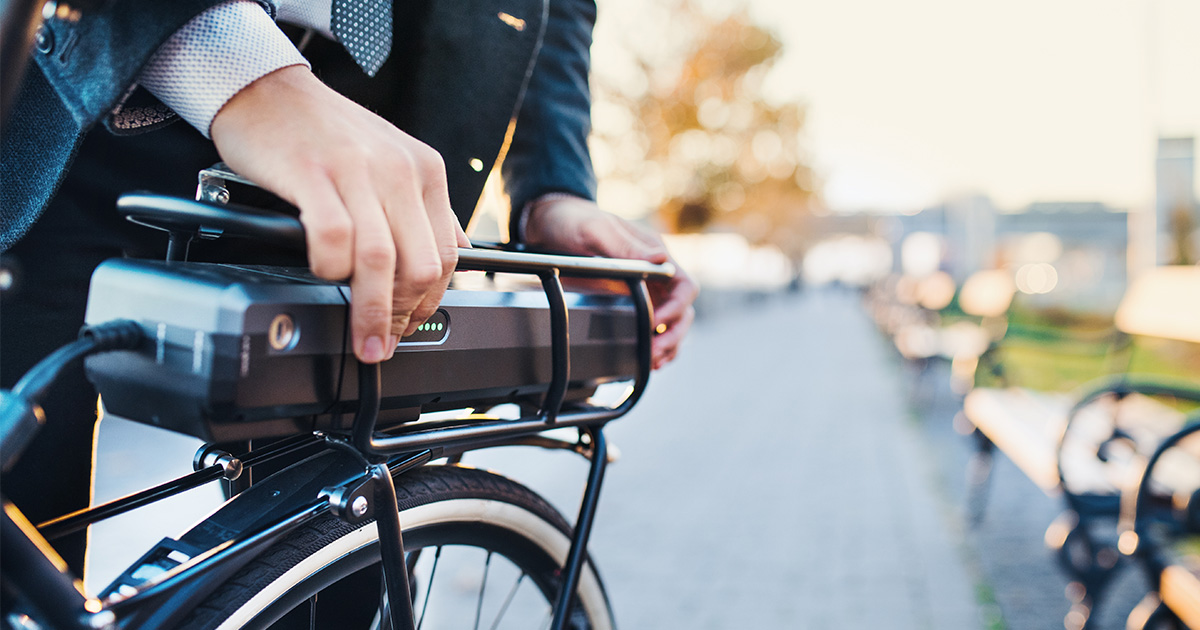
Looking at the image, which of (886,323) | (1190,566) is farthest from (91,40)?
(886,323)

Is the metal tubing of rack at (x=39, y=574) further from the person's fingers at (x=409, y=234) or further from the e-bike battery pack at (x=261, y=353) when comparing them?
the person's fingers at (x=409, y=234)

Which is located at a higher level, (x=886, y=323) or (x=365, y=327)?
(x=365, y=327)

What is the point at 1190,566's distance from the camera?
85.9 inches

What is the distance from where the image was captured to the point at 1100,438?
10.8 feet

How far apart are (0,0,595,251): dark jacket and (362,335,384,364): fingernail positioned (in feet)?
0.92

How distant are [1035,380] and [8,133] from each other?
1075cm

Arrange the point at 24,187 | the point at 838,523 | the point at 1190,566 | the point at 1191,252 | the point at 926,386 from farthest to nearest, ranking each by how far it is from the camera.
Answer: the point at 1191,252 < the point at 926,386 < the point at 838,523 < the point at 1190,566 < the point at 24,187

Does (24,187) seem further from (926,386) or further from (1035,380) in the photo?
(1035,380)


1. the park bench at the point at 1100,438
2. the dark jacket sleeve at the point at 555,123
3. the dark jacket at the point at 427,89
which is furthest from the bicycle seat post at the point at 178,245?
the park bench at the point at 1100,438

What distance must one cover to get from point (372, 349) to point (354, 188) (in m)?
0.13

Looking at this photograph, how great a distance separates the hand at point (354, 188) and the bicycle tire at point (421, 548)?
0.30 metres

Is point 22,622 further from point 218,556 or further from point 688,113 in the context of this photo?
point 688,113

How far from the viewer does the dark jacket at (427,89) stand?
2.16ft

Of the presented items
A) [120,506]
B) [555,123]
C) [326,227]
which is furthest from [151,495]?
[555,123]
